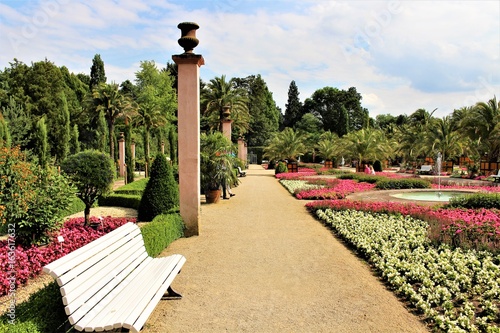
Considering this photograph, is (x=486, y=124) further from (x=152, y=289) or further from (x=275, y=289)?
(x=152, y=289)

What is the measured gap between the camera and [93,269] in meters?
3.49

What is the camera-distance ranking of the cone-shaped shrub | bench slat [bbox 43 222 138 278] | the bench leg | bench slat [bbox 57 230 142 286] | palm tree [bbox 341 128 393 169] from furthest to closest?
palm tree [bbox 341 128 393 169], the cone-shaped shrub, the bench leg, bench slat [bbox 57 230 142 286], bench slat [bbox 43 222 138 278]

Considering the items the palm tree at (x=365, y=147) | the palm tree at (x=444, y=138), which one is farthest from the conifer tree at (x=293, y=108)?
the palm tree at (x=365, y=147)

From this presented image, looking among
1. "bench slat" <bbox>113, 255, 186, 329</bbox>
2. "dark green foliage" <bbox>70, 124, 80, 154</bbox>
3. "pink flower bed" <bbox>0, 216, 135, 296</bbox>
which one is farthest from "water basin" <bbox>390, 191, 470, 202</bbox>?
"dark green foliage" <bbox>70, 124, 80, 154</bbox>

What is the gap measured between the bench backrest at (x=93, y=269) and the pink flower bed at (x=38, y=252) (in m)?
0.97

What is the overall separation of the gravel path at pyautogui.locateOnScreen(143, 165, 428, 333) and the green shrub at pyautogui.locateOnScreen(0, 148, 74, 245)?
2.37m

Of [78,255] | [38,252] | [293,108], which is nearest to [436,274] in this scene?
[78,255]

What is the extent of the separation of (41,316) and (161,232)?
3.45 metres

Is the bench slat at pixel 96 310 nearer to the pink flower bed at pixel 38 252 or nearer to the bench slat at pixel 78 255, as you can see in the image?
the bench slat at pixel 78 255

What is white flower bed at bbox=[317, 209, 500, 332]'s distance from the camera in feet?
13.3

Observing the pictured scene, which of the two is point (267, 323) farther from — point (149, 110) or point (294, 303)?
point (149, 110)

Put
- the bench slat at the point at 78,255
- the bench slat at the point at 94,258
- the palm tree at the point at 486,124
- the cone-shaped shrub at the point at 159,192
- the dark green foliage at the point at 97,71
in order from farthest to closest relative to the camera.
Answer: the dark green foliage at the point at 97,71
the palm tree at the point at 486,124
the cone-shaped shrub at the point at 159,192
the bench slat at the point at 94,258
the bench slat at the point at 78,255

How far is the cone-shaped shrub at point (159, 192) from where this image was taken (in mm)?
9578

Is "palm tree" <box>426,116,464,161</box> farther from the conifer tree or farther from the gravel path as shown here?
the conifer tree
